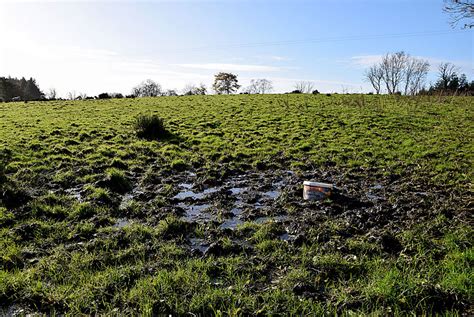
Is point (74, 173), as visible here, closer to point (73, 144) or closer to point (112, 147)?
point (112, 147)

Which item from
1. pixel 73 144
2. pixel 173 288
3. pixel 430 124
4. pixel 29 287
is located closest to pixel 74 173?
pixel 73 144

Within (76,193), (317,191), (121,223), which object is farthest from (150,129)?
(317,191)

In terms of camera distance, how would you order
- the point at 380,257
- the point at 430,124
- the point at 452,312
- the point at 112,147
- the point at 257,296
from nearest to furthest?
the point at 452,312 → the point at 257,296 → the point at 380,257 → the point at 112,147 → the point at 430,124

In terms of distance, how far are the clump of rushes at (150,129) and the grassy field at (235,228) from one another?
79.3 inches

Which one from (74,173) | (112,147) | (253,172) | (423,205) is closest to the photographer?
(423,205)

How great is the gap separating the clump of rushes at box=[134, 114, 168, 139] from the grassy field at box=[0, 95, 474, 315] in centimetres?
201

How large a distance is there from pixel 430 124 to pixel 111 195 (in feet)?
52.3

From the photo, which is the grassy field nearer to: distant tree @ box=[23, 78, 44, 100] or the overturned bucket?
the overturned bucket

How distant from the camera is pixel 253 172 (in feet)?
31.8

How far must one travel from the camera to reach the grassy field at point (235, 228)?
3.73 metres

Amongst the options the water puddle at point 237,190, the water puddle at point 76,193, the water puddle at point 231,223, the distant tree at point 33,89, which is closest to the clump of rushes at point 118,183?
the water puddle at point 76,193

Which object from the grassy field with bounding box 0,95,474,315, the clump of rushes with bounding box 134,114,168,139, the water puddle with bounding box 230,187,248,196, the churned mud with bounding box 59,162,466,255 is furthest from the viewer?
the clump of rushes with bounding box 134,114,168,139

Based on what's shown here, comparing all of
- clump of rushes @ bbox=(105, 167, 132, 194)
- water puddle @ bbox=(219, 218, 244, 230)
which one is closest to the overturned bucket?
water puddle @ bbox=(219, 218, 244, 230)

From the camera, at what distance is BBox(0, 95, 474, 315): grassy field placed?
147 inches
